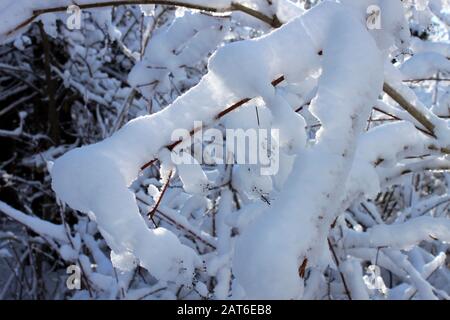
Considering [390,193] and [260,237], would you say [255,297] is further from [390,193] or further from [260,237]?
[390,193]

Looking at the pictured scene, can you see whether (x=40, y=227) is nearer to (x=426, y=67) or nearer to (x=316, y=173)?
(x=426, y=67)

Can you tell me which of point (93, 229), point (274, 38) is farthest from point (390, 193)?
point (274, 38)

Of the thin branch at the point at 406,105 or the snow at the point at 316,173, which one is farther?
the thin branch at the point at 406,105

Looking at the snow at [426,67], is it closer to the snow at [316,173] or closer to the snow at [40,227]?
the snow at [316,173]

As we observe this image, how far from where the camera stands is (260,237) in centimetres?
73

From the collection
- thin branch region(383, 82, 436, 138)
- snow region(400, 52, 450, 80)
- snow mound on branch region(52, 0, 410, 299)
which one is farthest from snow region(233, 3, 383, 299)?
snow region(400, 52, 450, 80)

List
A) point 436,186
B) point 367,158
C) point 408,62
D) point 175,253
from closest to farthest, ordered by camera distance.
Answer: point 175,253 → point 367,158 → point 408,62 → point 436,186

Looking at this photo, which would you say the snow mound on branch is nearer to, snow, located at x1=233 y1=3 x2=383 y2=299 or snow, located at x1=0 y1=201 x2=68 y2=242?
snow, located at x1=233 y1=3 x2=383 y2=299

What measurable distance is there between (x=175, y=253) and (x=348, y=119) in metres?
0.38

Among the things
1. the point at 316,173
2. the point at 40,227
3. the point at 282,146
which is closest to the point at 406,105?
the point at 282,146

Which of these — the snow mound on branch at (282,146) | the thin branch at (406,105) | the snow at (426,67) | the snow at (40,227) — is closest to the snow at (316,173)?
the snow mound on branch at (282,146)

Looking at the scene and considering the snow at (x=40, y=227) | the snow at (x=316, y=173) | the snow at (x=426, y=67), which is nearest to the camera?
the snow at (x=316, y=173)
